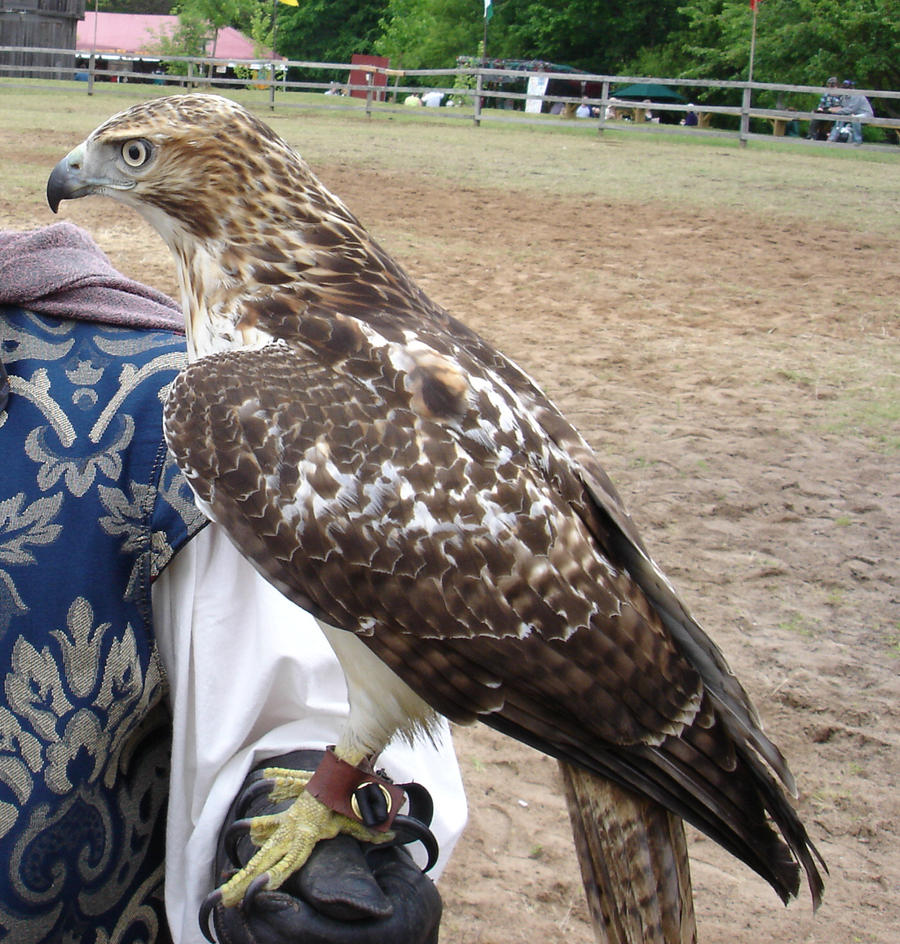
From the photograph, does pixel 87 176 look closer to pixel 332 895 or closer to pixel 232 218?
pixel 232 218

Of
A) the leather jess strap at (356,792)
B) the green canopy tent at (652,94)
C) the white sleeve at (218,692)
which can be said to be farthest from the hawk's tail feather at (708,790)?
the green canopy tent at (652,94)

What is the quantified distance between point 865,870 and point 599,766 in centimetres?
169

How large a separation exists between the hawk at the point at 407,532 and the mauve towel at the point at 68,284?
115mm

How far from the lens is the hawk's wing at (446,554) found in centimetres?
168

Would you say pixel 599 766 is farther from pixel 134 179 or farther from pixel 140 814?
pixel 134 179

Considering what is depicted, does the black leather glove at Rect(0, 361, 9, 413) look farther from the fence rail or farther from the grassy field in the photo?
the fence rail

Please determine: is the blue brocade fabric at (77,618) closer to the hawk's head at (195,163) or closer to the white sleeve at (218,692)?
the white sleeve at (218,692)

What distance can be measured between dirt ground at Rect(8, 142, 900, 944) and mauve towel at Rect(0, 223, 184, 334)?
1.75m

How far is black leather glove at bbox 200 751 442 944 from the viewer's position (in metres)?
1.62

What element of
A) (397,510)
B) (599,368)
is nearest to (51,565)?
(397,510)

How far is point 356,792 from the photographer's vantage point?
1.74 metres

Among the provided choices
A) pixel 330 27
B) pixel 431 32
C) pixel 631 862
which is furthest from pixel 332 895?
pixel 330 27

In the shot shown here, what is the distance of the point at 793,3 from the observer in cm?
3362

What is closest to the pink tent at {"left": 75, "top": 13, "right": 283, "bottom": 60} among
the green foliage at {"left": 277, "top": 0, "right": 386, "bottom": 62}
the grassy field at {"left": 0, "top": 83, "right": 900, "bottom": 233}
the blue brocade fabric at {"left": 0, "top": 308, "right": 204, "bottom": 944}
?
the green foliage at {"left": 277, "top": 0, "right": 386, "bottom": 62}
